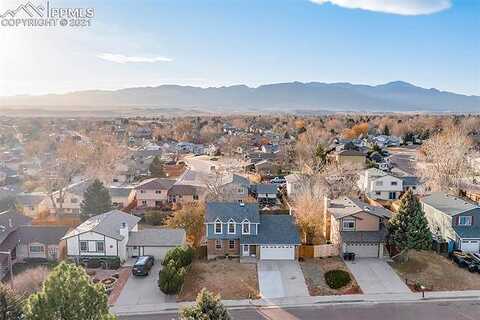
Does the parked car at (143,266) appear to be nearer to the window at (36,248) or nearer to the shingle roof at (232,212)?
the shingle roof at (232,212)

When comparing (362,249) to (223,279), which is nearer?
(223,279)

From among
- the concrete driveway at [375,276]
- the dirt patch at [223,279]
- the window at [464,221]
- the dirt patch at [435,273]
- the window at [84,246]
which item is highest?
the window at [464,221]

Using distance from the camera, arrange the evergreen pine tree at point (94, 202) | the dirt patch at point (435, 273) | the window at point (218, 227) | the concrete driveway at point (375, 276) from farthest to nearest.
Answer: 1. the evergreen pine tree at point (94, 202)
2. the window at point (218, 227)
3. the dirt patch at point (435, 273)
4. the concrete driveway at point (375, 276)

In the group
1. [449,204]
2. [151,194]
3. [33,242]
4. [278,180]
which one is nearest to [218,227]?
[33,242]

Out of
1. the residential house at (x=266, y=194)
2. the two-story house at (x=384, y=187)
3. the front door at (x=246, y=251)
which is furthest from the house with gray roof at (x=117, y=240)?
the two-story house at (x=384, y=187)

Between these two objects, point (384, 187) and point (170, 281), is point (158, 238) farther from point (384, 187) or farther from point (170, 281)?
point (384, 187)

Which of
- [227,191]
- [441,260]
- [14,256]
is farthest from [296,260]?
[14,256]

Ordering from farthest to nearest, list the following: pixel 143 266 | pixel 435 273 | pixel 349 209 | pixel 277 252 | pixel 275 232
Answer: pixel 349 209 → pixel 275 232 → pixel 277 252 → pixel 143 266 → pixel 435 273
